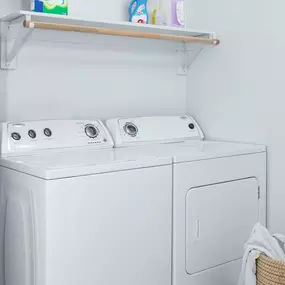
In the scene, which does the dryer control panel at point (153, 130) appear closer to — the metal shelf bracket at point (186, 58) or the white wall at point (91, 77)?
the white wall at point (91, 77)

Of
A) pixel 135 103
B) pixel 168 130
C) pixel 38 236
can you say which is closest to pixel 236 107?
pixel 168 130

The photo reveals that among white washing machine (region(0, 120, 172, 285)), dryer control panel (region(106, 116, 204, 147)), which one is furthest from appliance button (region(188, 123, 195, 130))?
white washing machine (region(0, 120, 172, 285))

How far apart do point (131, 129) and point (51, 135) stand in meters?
0.53

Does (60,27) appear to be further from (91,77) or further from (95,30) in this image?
(91,77)

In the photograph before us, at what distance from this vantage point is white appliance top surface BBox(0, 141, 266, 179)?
1.98 m

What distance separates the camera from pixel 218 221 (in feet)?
8.48

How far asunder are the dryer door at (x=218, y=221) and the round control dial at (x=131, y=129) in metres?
0.58

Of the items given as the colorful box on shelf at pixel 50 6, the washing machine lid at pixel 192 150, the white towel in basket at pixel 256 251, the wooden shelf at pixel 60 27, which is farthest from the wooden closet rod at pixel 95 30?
the white towel in basket at pixel 256 251

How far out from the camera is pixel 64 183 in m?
1.94

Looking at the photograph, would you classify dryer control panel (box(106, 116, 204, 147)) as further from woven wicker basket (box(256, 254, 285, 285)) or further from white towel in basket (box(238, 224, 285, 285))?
woven wicker basket (box(256, 254, 285, 285))

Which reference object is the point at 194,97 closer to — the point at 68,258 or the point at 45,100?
the point at 45,100

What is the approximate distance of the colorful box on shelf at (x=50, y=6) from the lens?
239 cm

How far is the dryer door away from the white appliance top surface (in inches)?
7.4

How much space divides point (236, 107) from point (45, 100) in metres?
1.21
